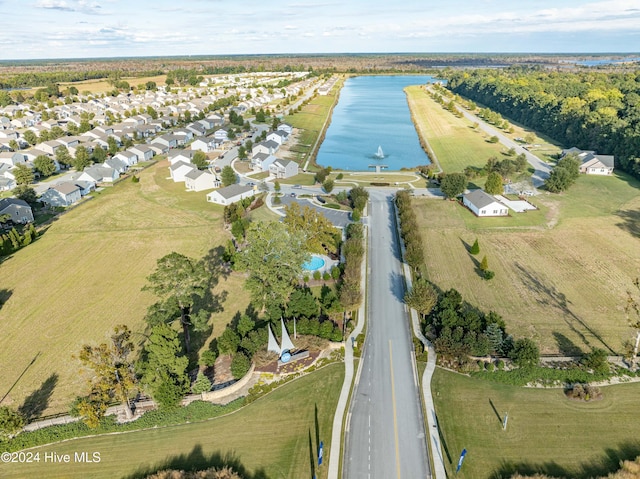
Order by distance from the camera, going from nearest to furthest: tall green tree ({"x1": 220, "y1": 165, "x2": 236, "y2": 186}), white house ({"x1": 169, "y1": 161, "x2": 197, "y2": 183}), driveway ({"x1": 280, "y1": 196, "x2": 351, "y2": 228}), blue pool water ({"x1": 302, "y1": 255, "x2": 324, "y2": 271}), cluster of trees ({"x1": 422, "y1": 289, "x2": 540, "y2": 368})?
cluster of trees ({"x1": 422, "y1": 289, "x2": 540, "y2": 368}) → blue pool water ({"x1": 302, "y1": 255, "x2": 324, "y2": 271}) → driveway ({"x1": 280, "y1": 196, "x2": 351, "y2": 228}) → tall green tree ({"x1": 220, "y1": 165, "x2": 236, "y2": 186}) → white house ({"x1": 169, "y1": 161, "x2": 197, "y2": 183})

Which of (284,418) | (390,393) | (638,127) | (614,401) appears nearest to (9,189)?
(284,418)

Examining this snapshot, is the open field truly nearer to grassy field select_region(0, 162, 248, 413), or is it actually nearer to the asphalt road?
the asphalt road

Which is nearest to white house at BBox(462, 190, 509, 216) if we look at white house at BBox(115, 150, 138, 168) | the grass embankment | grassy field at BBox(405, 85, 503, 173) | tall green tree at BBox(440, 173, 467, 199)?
tall green tree at BBox(440, 173, 467, 199)

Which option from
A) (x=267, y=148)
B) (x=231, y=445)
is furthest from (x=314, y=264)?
(x=267, y=148)

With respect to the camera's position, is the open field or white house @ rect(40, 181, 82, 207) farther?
white house @ rect(40, 181, 82, 207)

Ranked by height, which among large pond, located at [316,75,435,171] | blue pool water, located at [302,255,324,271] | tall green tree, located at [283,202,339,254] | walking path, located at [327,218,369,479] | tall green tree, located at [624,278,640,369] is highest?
tall green tree, located at [283,202,339,254]

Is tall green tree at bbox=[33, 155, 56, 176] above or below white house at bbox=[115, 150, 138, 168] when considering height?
above

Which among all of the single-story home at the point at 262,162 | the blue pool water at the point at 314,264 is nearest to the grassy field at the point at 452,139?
the single-story home at the point at 262,162

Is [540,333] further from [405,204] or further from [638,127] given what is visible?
[638,127]
